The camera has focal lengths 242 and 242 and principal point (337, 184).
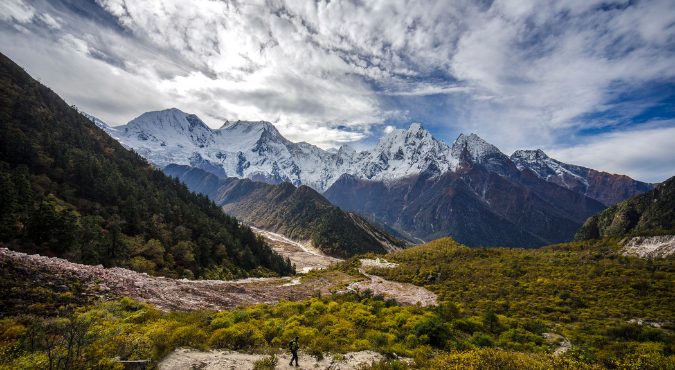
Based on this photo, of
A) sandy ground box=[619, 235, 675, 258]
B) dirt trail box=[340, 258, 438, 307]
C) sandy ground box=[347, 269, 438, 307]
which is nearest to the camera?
sandy ground box=[347, 269, 438, 307]

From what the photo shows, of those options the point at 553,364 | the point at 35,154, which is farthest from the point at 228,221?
the point at 553,364

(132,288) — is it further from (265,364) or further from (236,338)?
(265,364)

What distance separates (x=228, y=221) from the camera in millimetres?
88688

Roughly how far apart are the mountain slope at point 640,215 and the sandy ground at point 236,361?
123992 millimetres

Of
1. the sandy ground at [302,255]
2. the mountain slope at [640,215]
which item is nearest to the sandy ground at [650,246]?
the mountain slope at [640,215]

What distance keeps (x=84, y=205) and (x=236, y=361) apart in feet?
174

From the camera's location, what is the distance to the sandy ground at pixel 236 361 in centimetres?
1245

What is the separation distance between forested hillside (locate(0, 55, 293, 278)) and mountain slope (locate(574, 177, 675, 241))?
445ft

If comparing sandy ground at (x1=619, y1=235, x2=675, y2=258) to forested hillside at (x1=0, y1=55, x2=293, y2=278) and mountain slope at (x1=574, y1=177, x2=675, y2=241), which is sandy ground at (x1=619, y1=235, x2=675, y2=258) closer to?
mountain slope at (x1=574, y1=177, x2=675, y2=241)

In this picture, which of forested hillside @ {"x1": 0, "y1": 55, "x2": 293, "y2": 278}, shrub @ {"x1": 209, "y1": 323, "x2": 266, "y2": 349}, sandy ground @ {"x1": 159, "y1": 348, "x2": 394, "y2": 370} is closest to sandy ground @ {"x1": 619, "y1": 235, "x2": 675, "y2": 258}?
sandy ground @ {"x1": 159, "y1": 348, "x2": 394, "y2": 370}

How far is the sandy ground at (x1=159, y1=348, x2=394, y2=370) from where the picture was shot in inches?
490

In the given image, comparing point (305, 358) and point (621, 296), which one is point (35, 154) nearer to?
point (305, 358)

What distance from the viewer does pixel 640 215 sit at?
101m

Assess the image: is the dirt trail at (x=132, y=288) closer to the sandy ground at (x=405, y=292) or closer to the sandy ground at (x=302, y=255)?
the sandy ground at (x=405, y=292)
